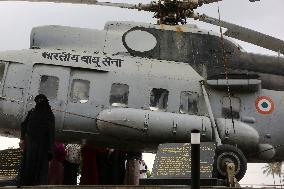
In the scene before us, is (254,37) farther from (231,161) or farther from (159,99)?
(231,161)

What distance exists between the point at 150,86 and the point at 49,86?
2.48 m

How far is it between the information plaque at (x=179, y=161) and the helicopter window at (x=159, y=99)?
5.99ft

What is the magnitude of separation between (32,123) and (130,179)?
4.53 meters

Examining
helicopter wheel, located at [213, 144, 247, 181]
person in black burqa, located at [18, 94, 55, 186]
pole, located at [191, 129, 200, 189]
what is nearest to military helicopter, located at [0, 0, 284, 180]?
helicopter wheel, located at [213, 144, 247, 181]

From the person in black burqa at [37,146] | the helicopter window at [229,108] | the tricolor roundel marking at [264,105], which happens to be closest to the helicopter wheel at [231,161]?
the helicopter window at [229,108]

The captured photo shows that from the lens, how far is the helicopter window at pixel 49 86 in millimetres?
10508

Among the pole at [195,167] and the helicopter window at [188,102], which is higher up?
the helicopter window at [188,102]

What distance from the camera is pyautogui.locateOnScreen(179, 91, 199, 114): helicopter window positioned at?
1082cm

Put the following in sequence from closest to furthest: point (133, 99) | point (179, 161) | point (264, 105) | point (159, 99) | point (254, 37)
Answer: point (179, 161)
point (133, 99)
point (159, 99)
point (264, 105)
point (254, 37)

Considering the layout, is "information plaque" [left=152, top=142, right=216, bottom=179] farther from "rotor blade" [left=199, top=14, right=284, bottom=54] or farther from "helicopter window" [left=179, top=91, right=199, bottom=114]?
"rotor blade" [left=199, top=14, right=284, bottom=54]

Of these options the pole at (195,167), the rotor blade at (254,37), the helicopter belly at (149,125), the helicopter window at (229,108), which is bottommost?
the pole at (195,167)

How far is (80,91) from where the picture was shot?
10.7 meters

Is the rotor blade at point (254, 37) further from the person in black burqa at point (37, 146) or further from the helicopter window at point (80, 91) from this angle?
the person in black burqa at point (37, 146)

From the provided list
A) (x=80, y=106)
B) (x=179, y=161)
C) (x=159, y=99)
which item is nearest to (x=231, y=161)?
(x=179, y=161)
